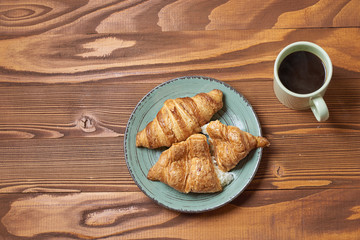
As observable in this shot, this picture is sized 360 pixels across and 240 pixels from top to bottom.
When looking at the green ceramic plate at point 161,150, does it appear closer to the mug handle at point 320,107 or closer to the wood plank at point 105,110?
the wood plank at point 105,110

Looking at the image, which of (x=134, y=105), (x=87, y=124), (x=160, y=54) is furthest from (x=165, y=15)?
(x=87, y=124)

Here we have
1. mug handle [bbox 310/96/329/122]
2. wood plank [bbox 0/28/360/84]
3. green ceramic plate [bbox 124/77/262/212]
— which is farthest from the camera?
wood plank [bbox 0/28/360/84]

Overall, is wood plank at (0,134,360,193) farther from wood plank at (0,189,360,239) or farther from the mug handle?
the mug handle

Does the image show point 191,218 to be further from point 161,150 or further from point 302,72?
point 302,72

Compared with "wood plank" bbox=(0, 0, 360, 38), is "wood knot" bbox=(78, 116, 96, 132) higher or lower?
lower

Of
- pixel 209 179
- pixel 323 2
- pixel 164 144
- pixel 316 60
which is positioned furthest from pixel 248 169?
pixel 323 2

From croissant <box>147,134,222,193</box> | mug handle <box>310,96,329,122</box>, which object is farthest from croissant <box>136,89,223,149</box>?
mug handle <box>310,96,329,122</box>

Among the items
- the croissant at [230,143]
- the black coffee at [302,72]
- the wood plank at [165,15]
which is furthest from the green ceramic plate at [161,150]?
the wood plank at [165,15]
